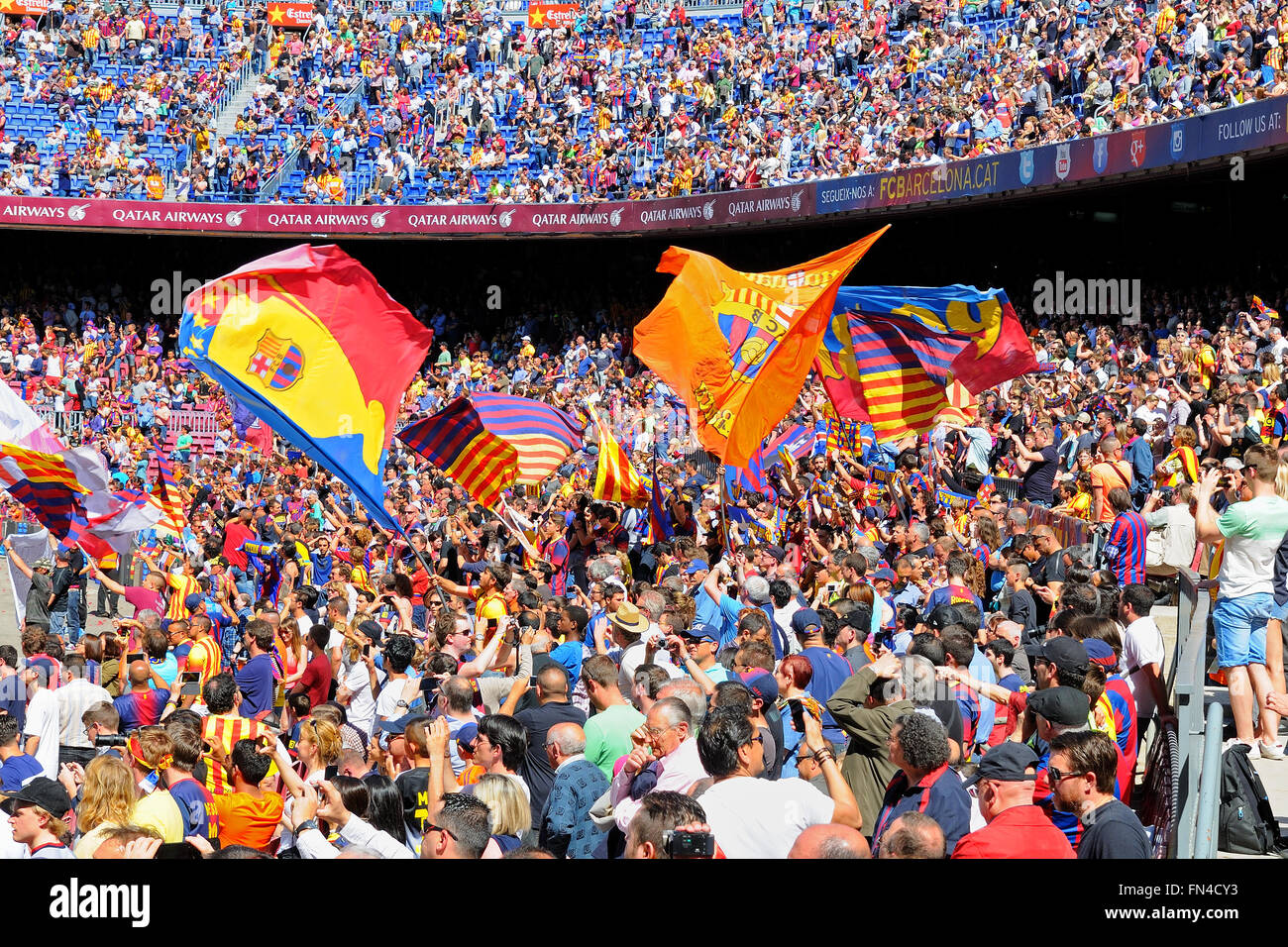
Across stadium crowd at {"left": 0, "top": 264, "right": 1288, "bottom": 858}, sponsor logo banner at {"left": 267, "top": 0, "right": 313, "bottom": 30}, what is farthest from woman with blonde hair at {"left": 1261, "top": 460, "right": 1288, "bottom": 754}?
sponsor logo banner at {"left": 267, "top": 0, "right": 313, "bottom": 30}

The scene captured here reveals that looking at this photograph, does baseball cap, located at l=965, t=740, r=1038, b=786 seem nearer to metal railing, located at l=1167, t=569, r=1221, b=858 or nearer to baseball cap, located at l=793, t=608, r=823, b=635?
metal railing, located at l=1167, t=569, r=1221, b=858

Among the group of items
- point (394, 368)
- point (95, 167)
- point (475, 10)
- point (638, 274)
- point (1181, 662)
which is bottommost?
point (1181, 662)

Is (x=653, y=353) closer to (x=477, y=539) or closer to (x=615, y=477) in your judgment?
(x=615, y=477)

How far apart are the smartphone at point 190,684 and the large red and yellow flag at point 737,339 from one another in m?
4.39

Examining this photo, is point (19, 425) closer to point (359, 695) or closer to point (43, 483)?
point (43, 483)

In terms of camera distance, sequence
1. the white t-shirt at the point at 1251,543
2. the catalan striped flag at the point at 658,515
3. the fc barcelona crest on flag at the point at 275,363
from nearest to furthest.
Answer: the white t-shirt at the point at 1251,543 → the fc barcelona crest on flag at the point at 275,363 → the catalan striped flag at the point at 658,515

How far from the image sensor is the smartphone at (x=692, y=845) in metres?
4.00

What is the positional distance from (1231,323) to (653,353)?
8750mm

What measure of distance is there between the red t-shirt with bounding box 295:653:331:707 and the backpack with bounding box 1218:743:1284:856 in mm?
4811

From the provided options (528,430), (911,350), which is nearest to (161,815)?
(528,430)

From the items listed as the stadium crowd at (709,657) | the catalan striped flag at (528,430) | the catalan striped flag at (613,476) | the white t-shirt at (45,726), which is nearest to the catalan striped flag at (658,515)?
the stadium crowd at (709,657)

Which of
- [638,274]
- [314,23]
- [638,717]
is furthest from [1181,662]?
[314,23]

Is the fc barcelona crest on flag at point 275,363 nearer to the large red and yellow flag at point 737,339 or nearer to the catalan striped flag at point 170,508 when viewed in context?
the large red and yellow flag at point 737,339

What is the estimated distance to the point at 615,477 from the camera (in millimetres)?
13328
